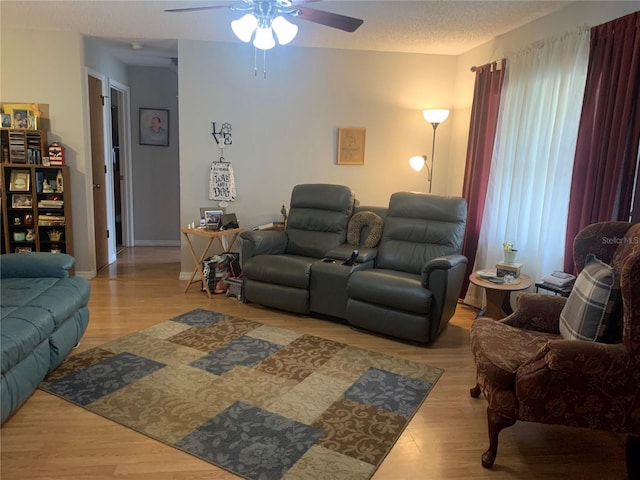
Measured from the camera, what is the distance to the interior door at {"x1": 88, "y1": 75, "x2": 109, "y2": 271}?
4848 mm

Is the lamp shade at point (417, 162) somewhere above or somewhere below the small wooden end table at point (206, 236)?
above

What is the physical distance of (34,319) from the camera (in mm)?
2332

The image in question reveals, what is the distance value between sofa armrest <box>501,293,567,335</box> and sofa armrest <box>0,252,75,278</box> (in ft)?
9.22

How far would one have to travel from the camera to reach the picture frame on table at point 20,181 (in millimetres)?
4312

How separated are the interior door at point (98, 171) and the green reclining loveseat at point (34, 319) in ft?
6.76

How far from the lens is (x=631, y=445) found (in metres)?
1.93

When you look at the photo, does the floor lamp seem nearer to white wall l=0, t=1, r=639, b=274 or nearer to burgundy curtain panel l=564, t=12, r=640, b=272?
white wall l=0, t=1, r=639, b=274

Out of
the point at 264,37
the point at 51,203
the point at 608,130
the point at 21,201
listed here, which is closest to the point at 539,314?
the point at 608,130

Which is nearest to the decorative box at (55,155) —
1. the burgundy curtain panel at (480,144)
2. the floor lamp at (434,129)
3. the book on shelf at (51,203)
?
the book on shelf at (51,203)

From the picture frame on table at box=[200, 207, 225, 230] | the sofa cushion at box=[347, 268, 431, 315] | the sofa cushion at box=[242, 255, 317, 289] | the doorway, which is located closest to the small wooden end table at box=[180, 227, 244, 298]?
the picture frame on table at box=[200, 207, 225, 230]

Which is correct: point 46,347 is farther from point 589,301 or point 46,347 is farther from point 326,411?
point 589,301

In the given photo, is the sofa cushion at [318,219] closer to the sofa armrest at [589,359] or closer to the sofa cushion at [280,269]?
the sofa cushion at [280,269]

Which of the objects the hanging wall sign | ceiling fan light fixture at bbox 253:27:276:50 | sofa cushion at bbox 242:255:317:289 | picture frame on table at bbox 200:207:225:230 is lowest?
sofa cushion at bbox 242:255:317:289

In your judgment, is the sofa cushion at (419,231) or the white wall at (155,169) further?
the white wall at (155,169)
